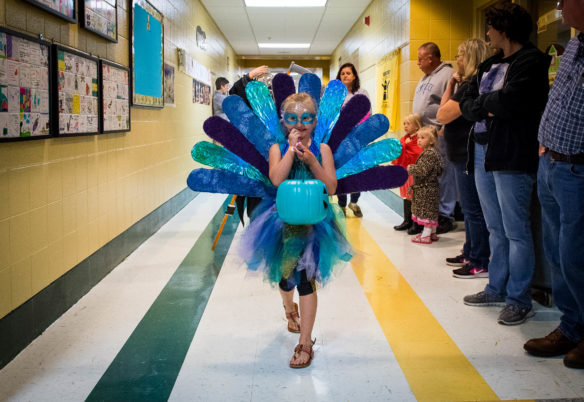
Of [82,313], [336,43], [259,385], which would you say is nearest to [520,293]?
[259,385]

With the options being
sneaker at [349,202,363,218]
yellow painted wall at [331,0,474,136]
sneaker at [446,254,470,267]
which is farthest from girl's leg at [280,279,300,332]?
yellow painted wall at [331,0,474,136]

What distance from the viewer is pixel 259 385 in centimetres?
194

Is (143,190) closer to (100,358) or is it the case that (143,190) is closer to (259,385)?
(100,358)

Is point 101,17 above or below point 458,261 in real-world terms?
above

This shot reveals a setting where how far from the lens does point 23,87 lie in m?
2.26

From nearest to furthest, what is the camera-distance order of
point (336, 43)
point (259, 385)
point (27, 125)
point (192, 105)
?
point (259, 385)
point (27, 125)
point (192, 105)
point (336, 43)

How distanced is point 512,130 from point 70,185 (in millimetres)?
2207

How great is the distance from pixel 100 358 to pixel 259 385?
26.7 inches

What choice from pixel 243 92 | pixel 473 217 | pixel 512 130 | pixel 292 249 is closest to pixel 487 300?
pixel 473 217

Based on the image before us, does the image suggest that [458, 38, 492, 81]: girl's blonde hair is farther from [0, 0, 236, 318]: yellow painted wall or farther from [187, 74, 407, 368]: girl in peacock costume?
[0, 0, 236, 318]: yellow painted wall

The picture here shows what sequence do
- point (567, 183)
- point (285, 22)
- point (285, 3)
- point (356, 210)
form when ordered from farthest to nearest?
point (285, 22) → point (285, 3) → point (356, 210) → point (567, 183)

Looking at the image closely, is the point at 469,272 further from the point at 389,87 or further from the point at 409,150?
the point at 389,87

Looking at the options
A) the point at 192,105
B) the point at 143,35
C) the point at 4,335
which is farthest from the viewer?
the point at 192,105

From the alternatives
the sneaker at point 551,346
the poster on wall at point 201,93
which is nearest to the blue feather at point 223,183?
the sneaker at point 551,346
